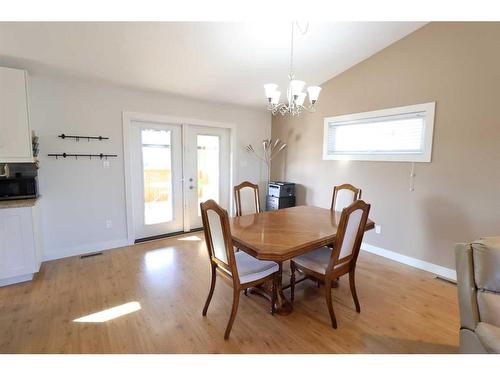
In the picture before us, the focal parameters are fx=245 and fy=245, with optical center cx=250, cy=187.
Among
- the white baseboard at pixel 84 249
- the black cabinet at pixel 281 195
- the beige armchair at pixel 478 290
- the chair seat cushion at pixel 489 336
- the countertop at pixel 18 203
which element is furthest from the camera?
the black cabinet at pixel 281 195

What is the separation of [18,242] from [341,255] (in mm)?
3134

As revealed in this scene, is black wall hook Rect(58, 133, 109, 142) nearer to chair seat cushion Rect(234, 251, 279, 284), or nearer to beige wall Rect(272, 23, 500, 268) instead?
chair seat cushion Rect(234, 251, 279, 284)

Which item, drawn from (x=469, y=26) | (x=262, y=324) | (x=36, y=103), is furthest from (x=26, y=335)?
(x=469, y=26)

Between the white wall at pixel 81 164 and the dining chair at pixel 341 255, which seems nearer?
the dining chair at pixel 341 255

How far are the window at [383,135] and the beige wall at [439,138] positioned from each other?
0.09m

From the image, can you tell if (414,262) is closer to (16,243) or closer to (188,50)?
(188,50)

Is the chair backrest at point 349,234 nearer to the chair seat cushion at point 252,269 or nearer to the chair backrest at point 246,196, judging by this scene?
the chair seat cushion at point 252,269

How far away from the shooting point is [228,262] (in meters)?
1.83

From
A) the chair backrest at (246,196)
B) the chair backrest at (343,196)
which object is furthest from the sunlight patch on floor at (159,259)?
the chair backrest at (343,196)

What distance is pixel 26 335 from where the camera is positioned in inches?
71.1

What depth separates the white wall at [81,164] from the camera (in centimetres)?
296

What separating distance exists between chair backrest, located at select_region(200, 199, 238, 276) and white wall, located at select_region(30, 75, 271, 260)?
2177 mm

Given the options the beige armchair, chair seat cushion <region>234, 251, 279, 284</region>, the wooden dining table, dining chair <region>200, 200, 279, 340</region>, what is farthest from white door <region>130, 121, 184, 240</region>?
the beige armchair

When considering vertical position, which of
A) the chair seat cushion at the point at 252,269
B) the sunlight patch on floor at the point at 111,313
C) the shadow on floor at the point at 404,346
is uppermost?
the chair seat cushion at the point at 252,269
